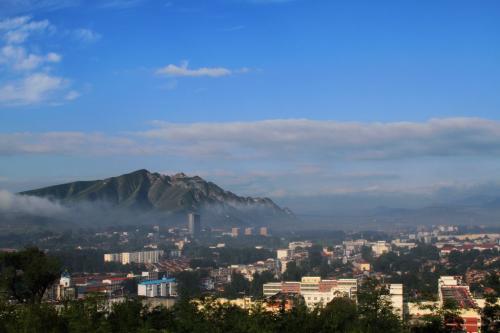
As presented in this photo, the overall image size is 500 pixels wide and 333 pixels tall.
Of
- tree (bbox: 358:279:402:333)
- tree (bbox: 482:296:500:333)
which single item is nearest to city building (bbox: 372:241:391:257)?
tree (bbox: 358:279:402:333)

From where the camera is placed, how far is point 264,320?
13.6 metres

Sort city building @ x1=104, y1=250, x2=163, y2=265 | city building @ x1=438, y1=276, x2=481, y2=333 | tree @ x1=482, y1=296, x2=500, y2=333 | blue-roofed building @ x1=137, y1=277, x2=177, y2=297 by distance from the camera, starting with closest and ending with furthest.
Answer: tree @ x1=482, y1=296, x2=500, y2=333 → city building @ x1=438, y1=276, x2=481, y2=333 → blue-roofed building @ x1=137, y1=277, x2=177, y2=297 → city building @ x1=104, y1=250, x2=163, y2=265

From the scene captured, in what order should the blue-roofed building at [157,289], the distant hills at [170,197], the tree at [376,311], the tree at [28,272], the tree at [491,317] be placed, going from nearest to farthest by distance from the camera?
the tree at [376,311]
the tree at [491,317]
the tree at [28,272]
the blue-roofed building at [157,289]
the distant hills at [170,197]

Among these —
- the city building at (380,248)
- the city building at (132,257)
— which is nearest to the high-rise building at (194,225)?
the city building at (380,248)

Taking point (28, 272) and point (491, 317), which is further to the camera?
point (28, 272)

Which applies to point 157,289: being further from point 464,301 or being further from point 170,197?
point 170,197

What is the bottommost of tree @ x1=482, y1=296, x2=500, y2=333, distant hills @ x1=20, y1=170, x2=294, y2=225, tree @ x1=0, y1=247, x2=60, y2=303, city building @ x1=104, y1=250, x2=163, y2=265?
city building @ x1=104, y1=250, x2=163, y2=265

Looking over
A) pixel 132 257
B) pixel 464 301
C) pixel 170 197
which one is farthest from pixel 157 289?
pixel 170 197

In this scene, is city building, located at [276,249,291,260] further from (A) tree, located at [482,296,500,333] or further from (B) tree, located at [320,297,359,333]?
(A) tree, located at [482,296,500,333]

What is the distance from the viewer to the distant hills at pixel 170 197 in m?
165

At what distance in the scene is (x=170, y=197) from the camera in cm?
17512

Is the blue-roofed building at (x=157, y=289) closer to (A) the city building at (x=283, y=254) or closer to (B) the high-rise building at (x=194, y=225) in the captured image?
(A) the city building at (x=283, y=254)

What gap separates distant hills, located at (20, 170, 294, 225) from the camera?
165125mm

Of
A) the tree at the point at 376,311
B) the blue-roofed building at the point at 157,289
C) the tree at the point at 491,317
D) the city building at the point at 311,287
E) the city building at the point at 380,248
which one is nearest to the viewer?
the tree at the point at 376,311
